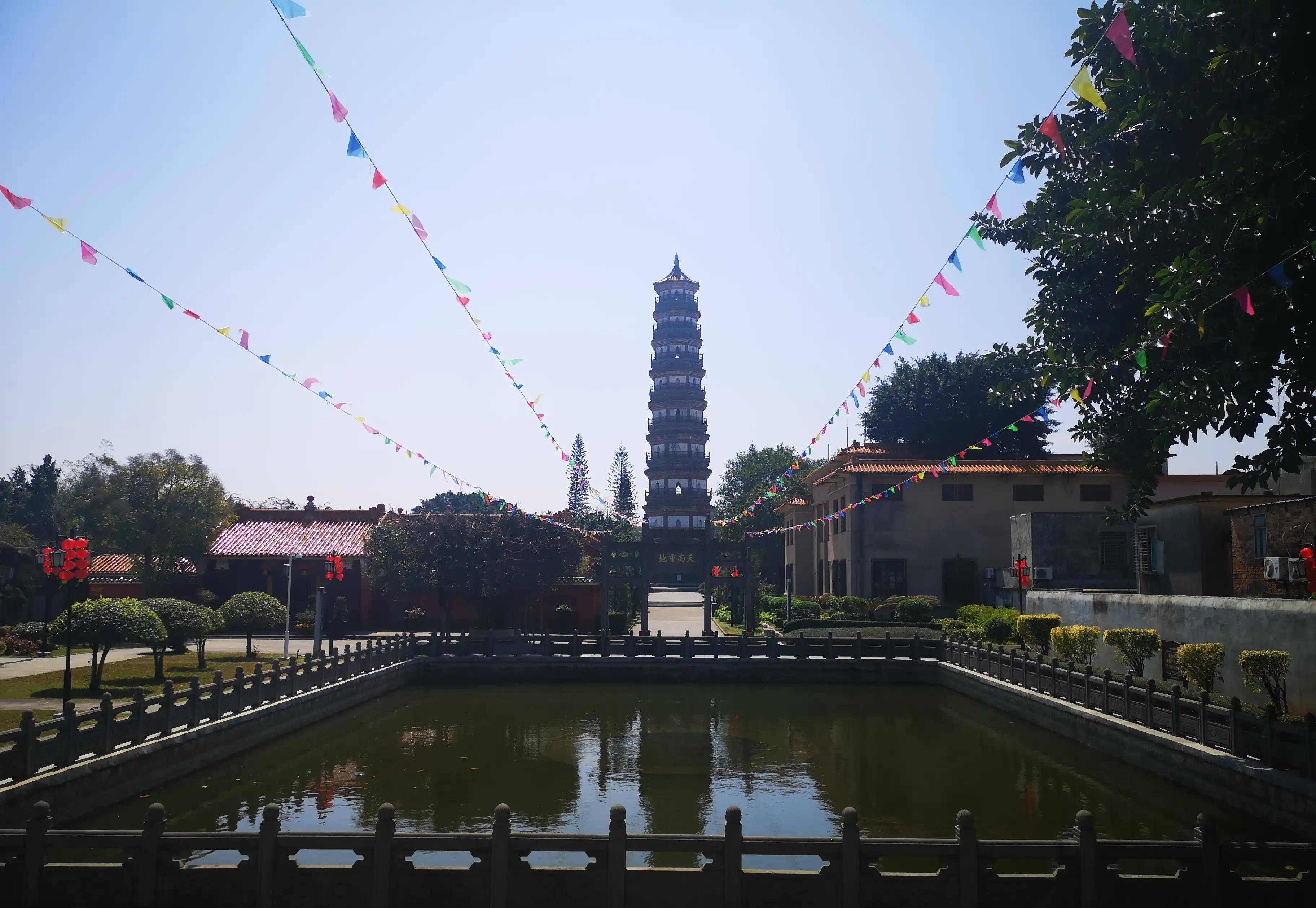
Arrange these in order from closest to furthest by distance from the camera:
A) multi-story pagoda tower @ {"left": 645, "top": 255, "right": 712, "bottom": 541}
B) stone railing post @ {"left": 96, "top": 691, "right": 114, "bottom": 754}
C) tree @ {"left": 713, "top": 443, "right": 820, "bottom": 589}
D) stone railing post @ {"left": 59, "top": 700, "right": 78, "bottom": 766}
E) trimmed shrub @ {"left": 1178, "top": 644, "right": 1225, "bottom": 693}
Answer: stone railing post @ {"left": 59, "top": 700, "right": 78, "bottom": 766}
stone railing post @ {"left": 96, "top": 691, "right": 114, "bottom": 754}
trimmed shrub @ {"left": 1178, "top": 644, "right": 1225, "bottom": 693}
multi-story pagoda tower @ {"left": 645, "top": 255, "right": 712, "bottom": 541}
tree @ {"left": 713, "top": 443, "right": 820, "bottom": 589}

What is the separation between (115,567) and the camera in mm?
44938

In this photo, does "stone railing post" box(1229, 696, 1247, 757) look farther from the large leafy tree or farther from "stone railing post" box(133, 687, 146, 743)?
the large leafy tree

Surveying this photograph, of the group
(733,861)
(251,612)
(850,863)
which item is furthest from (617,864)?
(251,612)

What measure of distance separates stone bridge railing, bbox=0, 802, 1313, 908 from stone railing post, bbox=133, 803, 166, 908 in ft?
0.04

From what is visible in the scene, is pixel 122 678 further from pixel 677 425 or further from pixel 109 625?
pixel 677 425

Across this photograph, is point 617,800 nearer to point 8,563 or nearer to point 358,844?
point 358,844

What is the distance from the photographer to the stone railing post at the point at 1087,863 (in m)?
8.23

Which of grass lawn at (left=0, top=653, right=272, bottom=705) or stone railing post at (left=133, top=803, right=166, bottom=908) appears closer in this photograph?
stone railing post at (left=133, top=803, right=166, bottom=908)

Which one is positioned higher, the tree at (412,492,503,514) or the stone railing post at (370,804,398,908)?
the tree at (412,492,503,514)

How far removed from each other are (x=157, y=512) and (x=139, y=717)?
27.9m

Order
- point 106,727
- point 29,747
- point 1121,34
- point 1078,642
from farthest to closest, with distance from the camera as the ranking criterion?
point 1078,642 → point 106,727 → point 29,747 → point 1121,34

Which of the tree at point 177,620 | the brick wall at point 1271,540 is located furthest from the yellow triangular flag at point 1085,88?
the tree at point 177,620

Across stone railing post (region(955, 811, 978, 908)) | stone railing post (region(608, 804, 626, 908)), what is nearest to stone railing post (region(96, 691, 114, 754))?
stone railing post (region(608, 804, 626, 908))

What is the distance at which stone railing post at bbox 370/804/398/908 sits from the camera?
8.30 metres
